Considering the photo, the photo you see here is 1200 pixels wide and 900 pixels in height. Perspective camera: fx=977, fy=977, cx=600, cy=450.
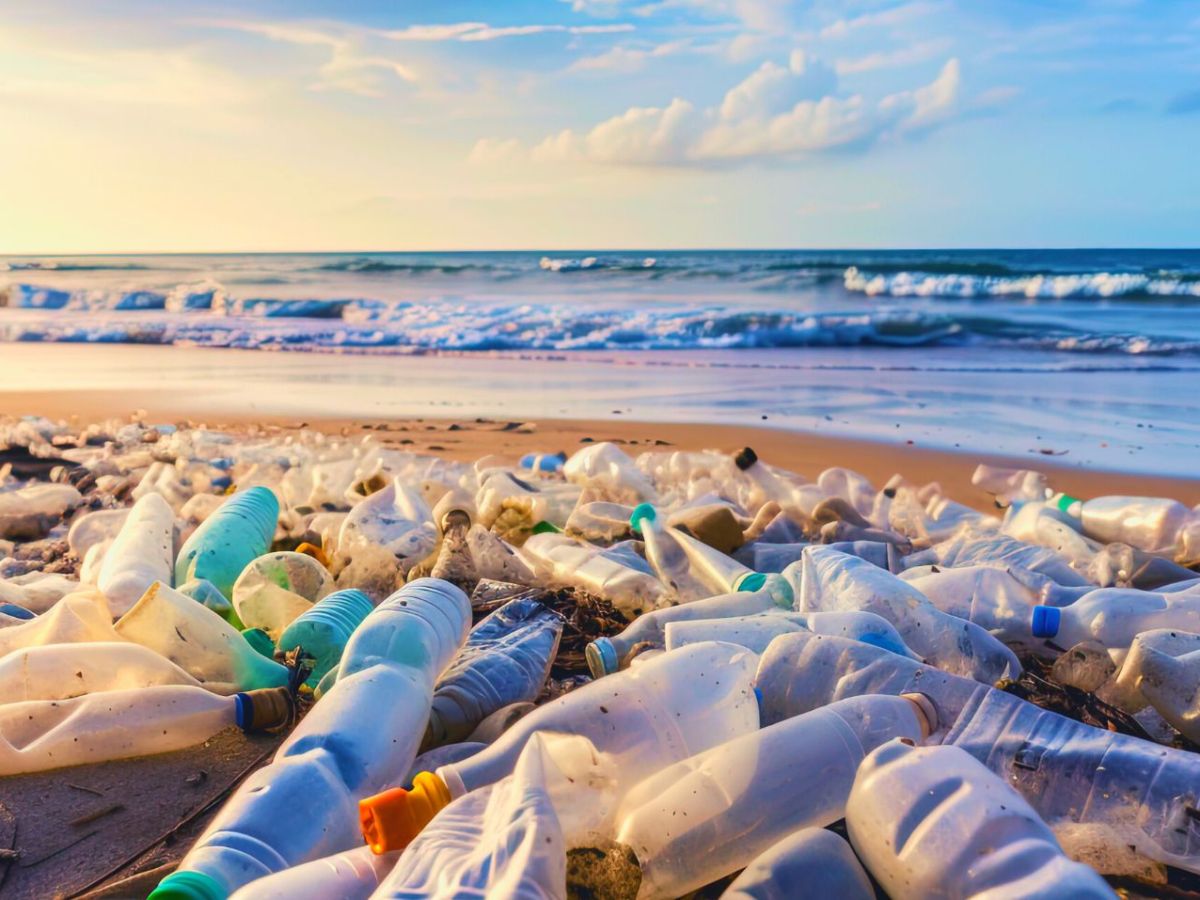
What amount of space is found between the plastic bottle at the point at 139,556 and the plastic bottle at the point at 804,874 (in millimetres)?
1713

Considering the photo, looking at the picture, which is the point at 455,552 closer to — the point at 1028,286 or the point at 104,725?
the point at 104,725

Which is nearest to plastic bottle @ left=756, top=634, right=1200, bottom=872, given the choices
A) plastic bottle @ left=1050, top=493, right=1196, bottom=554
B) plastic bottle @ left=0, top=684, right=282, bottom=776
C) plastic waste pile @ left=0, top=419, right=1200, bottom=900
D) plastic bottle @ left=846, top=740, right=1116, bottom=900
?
plastic waste pile @ left=0, top=419, right=1200, bottom=900

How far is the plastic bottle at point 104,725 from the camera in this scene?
67.7 inches

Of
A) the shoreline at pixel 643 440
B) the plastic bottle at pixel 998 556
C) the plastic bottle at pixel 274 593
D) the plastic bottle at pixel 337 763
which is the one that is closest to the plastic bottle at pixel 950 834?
the plastic bottle at pixel 337 763

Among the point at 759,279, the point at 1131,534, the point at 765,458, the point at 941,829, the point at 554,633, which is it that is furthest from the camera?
the point at 759,279

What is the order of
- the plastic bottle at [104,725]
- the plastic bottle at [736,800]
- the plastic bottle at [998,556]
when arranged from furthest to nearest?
the plastic bottle at [998,556] → the plastic bottle at [104,725] → the plastic bottle at [736,800]

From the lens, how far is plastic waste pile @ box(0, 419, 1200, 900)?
1183mm

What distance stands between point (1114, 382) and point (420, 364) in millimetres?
6539

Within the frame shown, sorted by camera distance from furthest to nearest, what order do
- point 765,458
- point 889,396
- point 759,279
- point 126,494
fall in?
point 759,279, point 889,396, point 765,458, point 126,494

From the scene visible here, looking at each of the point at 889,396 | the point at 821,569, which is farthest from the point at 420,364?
the point at 821,569

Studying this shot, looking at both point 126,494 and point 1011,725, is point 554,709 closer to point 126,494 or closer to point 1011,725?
point 1011,725

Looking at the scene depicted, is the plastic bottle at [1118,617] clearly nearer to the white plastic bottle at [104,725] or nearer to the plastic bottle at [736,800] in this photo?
the plastic bottle at [736,800]

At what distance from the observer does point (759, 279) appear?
17.8 m

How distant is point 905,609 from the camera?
2.16m
